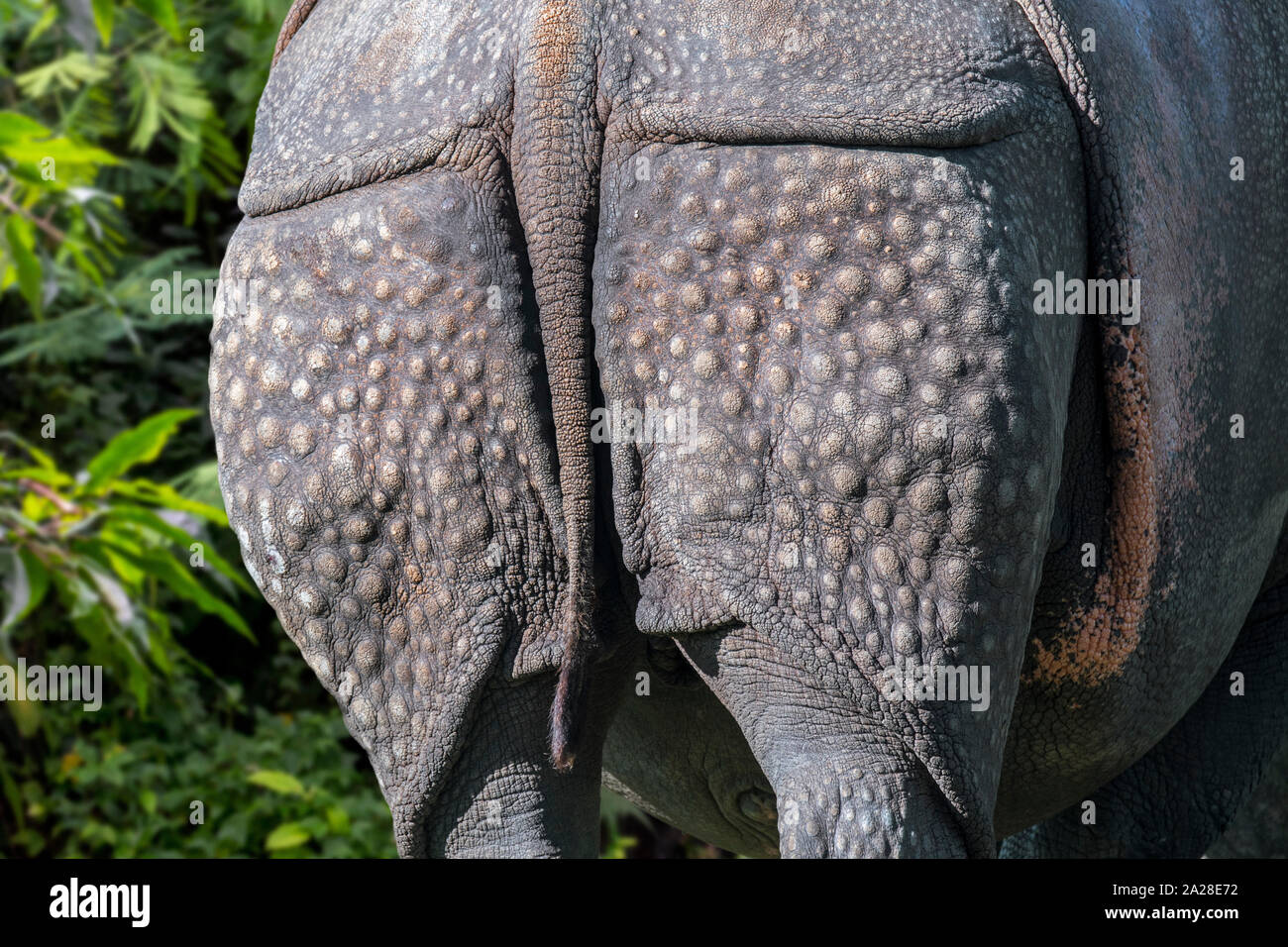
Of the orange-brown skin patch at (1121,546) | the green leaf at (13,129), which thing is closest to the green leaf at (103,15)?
the green leaf at (13,129)

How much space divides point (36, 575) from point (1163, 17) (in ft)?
7.94

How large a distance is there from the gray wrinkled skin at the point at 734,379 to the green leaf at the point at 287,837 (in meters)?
3.54

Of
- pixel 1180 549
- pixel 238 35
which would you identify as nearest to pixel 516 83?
pixel 1180 549

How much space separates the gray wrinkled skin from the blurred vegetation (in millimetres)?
2903

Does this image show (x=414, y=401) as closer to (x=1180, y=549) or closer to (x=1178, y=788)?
(x=1180, y=549)

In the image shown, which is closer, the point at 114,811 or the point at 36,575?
the point at 36,575

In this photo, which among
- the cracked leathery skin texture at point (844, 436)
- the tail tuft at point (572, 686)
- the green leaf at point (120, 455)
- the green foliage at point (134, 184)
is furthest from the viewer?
the green foliage at point (134, 184)

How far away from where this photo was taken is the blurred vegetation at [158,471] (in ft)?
16.0

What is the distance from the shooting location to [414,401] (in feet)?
4.12

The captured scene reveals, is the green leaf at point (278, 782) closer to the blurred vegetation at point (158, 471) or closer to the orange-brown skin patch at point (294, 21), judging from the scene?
the blurred vegetation at point (158, 471)

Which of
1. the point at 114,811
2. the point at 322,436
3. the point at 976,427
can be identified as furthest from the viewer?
the point at 114,811

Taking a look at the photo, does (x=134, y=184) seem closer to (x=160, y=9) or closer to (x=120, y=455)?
(x=120, y=455)

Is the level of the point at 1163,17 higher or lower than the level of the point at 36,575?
higher

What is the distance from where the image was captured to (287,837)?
476cm
